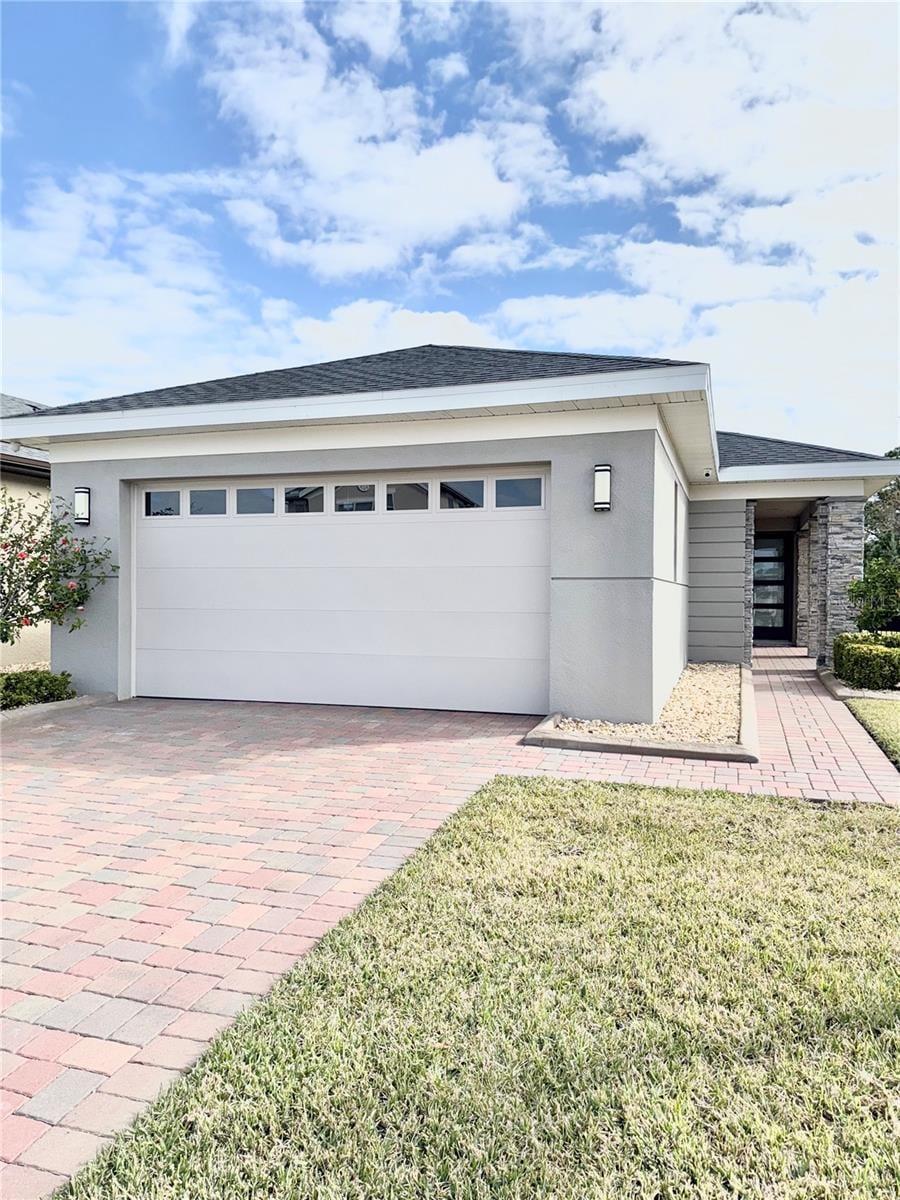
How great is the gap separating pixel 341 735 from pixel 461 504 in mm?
2839

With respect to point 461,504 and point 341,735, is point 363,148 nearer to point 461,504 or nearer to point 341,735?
point 461,504

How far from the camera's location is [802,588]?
17.0 metres

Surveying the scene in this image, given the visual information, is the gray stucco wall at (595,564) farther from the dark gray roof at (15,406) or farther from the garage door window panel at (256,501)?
the dark gray roof at (15,406)

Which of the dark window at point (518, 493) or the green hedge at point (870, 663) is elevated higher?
the dark window at point (518, 493)

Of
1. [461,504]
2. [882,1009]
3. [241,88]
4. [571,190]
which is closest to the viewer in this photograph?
[882,1009]

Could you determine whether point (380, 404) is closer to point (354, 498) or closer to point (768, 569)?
point (354, 498)

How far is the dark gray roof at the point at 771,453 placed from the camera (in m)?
12.4

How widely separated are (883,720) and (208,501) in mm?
7799

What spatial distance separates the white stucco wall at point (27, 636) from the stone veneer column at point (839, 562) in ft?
42.3

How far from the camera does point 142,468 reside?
8703 millimetres

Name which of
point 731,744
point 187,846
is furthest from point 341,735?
point 731,744

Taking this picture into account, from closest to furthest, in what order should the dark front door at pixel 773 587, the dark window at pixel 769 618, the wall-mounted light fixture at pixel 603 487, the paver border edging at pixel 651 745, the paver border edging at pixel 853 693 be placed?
the paver border edging at pixel 651 745 < the wall-mounted light fixture at pixel 603 487 < the paver border edging at pixel 853 693 < the dark front door at pixel 773 587 < the dark window at pixel 769 618

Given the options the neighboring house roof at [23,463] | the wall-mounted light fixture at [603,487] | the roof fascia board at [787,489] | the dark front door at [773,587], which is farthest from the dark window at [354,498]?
the dark front door at [773,587]

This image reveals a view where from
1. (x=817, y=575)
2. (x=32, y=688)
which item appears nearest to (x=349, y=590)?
(x=32, y=688)
